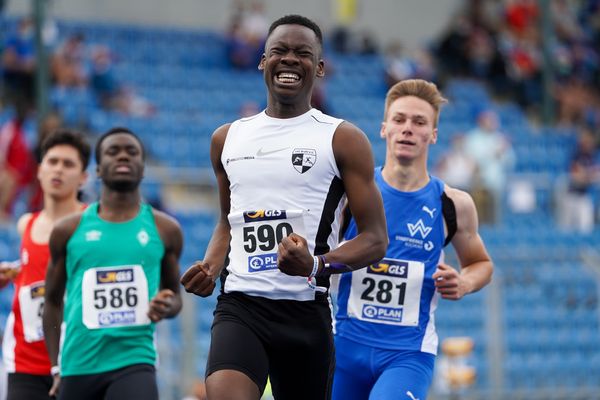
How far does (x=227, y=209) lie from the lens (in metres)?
5.77

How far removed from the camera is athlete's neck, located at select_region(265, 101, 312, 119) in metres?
5.59

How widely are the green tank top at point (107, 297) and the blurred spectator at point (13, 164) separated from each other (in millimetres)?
6926

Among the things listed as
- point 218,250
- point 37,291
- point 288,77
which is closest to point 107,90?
point 37,291

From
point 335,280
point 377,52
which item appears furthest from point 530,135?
point 335,280

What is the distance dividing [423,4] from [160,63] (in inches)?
337

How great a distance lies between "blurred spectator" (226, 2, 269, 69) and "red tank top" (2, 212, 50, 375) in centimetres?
1446

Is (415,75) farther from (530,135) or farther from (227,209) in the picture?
(227,209)

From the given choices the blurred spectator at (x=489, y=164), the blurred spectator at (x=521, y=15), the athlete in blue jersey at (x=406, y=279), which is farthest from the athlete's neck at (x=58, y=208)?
the blurred spectator at (x=521, y=15)

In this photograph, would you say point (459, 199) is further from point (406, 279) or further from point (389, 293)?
point (389, 293)

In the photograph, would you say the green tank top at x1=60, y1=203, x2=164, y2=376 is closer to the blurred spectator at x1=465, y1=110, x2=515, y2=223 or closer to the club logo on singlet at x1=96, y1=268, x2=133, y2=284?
the club logo on singlet at x1=96, y1=268, x2=133, y2=284

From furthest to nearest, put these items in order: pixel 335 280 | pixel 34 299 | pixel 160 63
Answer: pixel 160 63, pixel 34 299, pixel 335 280

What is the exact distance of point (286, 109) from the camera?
5.60 metres

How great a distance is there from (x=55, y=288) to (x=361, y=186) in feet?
7.13

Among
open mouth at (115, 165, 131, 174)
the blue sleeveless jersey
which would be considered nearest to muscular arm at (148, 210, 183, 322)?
open mouth at (115, 165, 131, 174)
